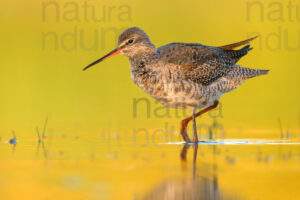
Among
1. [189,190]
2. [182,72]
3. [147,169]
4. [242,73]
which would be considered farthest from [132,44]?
[189,190]

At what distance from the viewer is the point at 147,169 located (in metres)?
6.70

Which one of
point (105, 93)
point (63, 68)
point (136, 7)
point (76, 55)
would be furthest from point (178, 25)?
point (105, 93)

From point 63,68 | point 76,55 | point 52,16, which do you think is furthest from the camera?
point 52,16

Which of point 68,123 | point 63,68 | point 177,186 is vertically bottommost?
point 177,186

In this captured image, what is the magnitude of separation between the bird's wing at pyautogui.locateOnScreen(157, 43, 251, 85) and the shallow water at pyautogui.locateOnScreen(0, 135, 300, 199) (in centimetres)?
147

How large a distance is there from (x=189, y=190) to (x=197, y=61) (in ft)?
16.5

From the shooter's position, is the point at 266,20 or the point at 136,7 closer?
the point at 266,20

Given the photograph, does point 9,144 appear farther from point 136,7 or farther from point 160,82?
point 136,7

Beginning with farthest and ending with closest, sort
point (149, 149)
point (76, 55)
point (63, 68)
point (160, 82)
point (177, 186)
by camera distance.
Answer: point (76, 55) < point (63, 68) < point (160, 82) < point (149, 149) < point (177, 186)

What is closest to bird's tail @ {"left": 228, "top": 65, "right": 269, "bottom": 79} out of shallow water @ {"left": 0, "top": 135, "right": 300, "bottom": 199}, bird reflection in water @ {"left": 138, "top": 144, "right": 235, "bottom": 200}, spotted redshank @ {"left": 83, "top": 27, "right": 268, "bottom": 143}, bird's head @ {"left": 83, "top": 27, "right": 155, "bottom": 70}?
spotted redshank @ {"left": 83, "top": 27, "right": 268, "bottom": 143}

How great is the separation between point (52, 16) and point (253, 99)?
9.92 metres

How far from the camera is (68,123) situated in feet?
36.3

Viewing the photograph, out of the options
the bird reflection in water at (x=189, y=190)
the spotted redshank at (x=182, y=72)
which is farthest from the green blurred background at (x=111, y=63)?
the bird reflection in water at (x=189, y=190)

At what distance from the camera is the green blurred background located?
38.5ft
